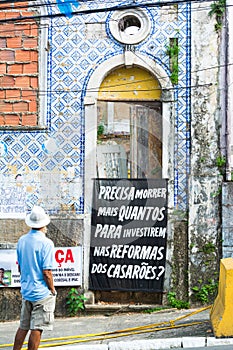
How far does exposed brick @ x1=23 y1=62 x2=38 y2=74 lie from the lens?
1267 centimetres

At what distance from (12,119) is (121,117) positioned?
2.19 metres

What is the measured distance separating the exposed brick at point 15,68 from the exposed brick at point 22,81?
140 millimetres

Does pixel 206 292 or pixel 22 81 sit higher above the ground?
pixel 22 81

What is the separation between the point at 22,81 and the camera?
41.6 ft

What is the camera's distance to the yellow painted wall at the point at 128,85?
A: 12781 mm

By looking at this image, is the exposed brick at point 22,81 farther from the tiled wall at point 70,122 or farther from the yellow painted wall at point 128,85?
the yellow painted wall at point 128,85

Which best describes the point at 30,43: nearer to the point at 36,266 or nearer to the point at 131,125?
the point at 131,125

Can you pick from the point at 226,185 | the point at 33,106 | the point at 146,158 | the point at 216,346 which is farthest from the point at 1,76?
the point at 216,346

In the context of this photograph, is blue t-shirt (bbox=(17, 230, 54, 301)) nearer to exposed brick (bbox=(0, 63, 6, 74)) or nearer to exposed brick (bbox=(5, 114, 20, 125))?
exposed brick (bbox=(5, 114, 20, 125))

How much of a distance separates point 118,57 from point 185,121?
184cm

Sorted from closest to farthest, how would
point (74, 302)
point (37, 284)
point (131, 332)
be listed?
point (37, 284) → point (131, 332) → point (74, 302)

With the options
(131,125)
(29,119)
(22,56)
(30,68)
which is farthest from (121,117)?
(22,56)

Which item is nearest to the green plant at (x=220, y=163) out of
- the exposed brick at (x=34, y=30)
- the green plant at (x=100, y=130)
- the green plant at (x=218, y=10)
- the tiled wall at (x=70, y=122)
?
the tiled wall at (x=70, y=122)

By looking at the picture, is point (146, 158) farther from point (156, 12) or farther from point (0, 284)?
point (0, 284)
